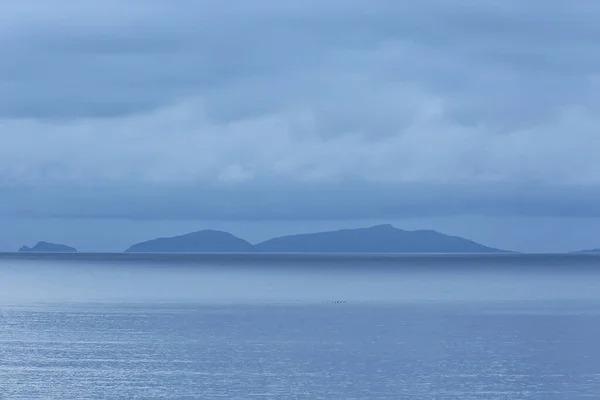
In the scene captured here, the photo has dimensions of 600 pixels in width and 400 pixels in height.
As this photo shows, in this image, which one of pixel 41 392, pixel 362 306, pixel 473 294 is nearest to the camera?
pixel 41 392

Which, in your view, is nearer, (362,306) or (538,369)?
(538,369)

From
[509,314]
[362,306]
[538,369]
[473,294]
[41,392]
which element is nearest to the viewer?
[41,392]

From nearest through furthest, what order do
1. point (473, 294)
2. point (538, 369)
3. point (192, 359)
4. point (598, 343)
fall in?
1. point (538, 369)
2. point (192, 359)
3. point (598, 343)
4. point (473, 294)

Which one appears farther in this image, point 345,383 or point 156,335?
point 156,335

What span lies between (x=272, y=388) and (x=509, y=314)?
51965 mm

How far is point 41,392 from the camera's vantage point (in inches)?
1773

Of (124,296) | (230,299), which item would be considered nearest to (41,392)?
(230,299)

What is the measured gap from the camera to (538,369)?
53094mm

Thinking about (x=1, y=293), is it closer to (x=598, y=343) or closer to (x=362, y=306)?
(x=362, y=306)

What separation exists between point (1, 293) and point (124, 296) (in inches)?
764

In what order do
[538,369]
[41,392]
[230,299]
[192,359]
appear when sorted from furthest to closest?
[230,299], [192,359], [538,369], [41,392]

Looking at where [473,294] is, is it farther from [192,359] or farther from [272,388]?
[272,388]

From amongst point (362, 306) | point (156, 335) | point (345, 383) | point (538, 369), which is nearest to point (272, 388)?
point (345, 383)

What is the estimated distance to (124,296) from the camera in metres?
129
